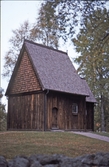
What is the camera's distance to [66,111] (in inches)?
973

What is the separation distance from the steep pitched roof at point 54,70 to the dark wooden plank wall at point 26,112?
161 cm

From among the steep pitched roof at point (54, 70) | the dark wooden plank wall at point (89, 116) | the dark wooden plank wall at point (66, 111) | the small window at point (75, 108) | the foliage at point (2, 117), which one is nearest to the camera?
the dark wooden plank wall at point (66, 111)

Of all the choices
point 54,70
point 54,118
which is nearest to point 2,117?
point 54,70

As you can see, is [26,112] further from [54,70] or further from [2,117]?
[2,117]

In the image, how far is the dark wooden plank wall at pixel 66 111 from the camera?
77.0 ft

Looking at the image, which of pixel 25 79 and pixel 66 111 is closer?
pixel 25 79

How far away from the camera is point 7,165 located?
26.4 feet

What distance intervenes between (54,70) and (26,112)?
4.50m

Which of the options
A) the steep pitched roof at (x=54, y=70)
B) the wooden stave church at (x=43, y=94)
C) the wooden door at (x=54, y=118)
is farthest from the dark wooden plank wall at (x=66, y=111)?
the steep pitched roof at (x=54, y=70)

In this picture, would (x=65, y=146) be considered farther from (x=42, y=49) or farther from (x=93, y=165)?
(x=42, y=49)

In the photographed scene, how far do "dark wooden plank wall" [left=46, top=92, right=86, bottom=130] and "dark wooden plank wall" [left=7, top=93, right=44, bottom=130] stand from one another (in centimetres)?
72

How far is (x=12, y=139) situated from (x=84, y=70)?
69.9ft

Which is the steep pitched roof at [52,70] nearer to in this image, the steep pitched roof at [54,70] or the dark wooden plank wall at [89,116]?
the steep pitched roof at [54,70]

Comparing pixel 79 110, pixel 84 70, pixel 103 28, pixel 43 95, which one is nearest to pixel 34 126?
pixel 43 95
